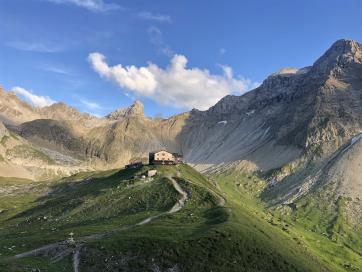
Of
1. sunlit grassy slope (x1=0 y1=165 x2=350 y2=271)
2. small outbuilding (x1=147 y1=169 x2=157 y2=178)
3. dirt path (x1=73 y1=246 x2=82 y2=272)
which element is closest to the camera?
dirt path (x1=73 y1=246 x2=82 y2=272)

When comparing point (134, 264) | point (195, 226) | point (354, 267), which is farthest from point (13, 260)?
point (354, 267)

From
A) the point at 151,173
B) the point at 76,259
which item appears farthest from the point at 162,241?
the point at 151,173

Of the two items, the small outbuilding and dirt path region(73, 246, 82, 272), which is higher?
the small outbuilding

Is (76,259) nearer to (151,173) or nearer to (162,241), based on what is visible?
(162,241)

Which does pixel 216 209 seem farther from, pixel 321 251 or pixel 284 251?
pixel 321 251

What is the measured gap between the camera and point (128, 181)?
176 metres

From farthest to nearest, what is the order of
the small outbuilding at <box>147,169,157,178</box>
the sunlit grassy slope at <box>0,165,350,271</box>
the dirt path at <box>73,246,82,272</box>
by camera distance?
the small outbuilding at <box>147,169,157,178</box>, the sunlit grassy slope at <box>0,165,350,271</box>, the dirt path at <box>73,246,82,272</box>

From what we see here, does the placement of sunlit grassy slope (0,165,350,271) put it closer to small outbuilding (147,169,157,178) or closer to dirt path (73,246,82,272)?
dirt path (73,246,82,272)

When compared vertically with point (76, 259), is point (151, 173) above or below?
above

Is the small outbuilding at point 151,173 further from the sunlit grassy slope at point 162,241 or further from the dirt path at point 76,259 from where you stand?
the dirt path at point 76,259

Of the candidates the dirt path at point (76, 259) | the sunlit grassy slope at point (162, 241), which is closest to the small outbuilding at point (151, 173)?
the sunlit grassy slope at point (162, 241)

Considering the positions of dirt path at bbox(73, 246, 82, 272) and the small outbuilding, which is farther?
the small outbuilding

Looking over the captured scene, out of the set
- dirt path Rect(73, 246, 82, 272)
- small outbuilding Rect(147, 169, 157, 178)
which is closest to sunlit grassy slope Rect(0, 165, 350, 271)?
dirt path Rect(73, 246, 82, 272)

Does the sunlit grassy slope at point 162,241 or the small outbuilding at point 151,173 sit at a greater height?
the small outbuilding at point 151,173
